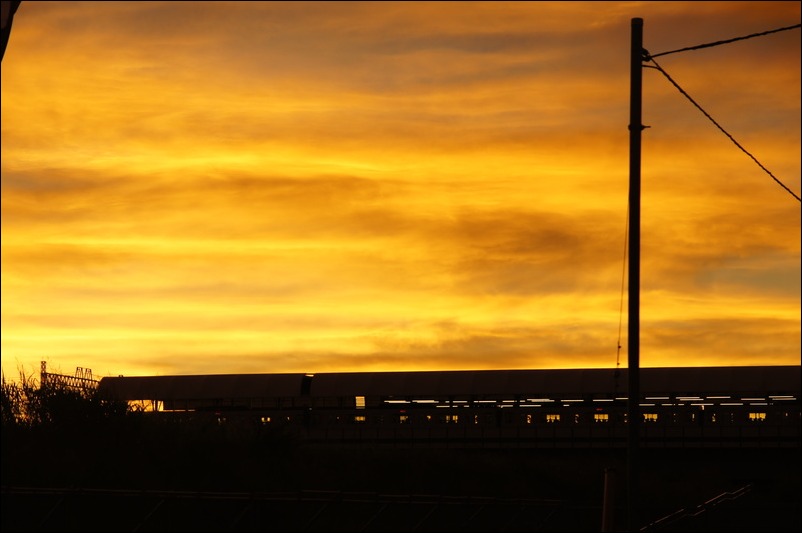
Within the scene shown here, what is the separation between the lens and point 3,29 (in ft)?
55.2

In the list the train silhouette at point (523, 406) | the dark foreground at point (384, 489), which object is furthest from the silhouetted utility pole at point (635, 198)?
the train silhouette at point (523, 406)

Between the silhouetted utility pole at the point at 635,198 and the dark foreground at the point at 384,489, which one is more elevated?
the silhouetted utility pole at the point at 635,198

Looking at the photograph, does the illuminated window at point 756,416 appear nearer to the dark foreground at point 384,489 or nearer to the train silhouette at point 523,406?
the train silhouette at point 523,406

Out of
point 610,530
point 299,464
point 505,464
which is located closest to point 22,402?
point 299,464

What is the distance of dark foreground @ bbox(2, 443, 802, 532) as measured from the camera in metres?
30.5

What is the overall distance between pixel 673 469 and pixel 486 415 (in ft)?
36.8

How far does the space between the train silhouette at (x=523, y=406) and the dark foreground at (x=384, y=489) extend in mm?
1176

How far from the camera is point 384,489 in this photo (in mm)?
50281

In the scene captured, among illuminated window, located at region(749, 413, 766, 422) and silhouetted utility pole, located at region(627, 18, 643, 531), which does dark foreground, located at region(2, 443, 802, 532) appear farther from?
silhouetted utility pole, located at region(627, 18, 643, 531)

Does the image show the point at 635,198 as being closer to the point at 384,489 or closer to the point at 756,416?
the point at 384,489

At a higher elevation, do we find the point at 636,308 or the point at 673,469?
the point at 636,308

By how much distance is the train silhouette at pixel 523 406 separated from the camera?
207ft

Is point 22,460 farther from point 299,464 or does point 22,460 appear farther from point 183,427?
point 299,464

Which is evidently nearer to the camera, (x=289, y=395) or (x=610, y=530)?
(x=610, y=530)
